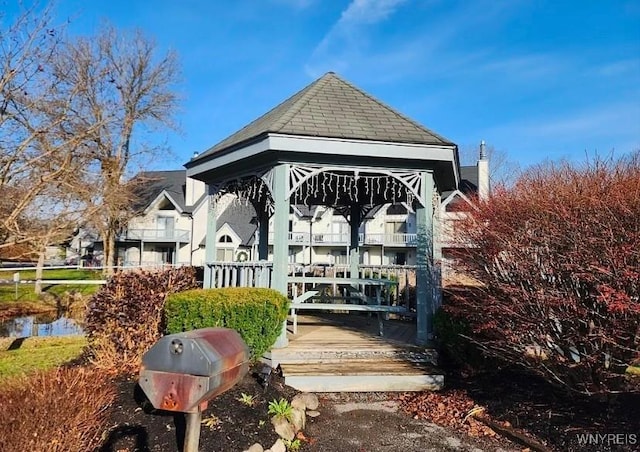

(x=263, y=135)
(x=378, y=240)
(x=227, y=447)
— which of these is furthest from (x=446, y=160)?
(x=378, y=240)

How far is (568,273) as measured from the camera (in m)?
4.09

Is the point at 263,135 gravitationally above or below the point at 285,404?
above

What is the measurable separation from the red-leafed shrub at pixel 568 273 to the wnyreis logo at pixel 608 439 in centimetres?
39

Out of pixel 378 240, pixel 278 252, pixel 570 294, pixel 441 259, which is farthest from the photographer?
pixel 378 240

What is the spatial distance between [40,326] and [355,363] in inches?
499

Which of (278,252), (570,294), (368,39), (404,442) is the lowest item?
(404,442)

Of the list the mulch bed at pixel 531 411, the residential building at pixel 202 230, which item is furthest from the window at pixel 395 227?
the mulch bed at pixel 531 411

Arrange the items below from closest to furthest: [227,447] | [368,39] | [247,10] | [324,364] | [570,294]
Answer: [227,447], [570,294], [324,364], [247,10], [368,39]

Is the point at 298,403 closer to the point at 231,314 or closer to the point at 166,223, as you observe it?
the point at 231,314

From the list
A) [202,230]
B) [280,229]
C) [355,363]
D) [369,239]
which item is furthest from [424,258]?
[202,230]

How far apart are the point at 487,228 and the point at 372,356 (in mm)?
2383

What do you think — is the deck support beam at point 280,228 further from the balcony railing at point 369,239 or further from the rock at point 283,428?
the balcony railing at point 369,239

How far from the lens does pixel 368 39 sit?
399 inches

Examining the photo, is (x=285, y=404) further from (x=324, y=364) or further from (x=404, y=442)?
(x=324, y=364)
